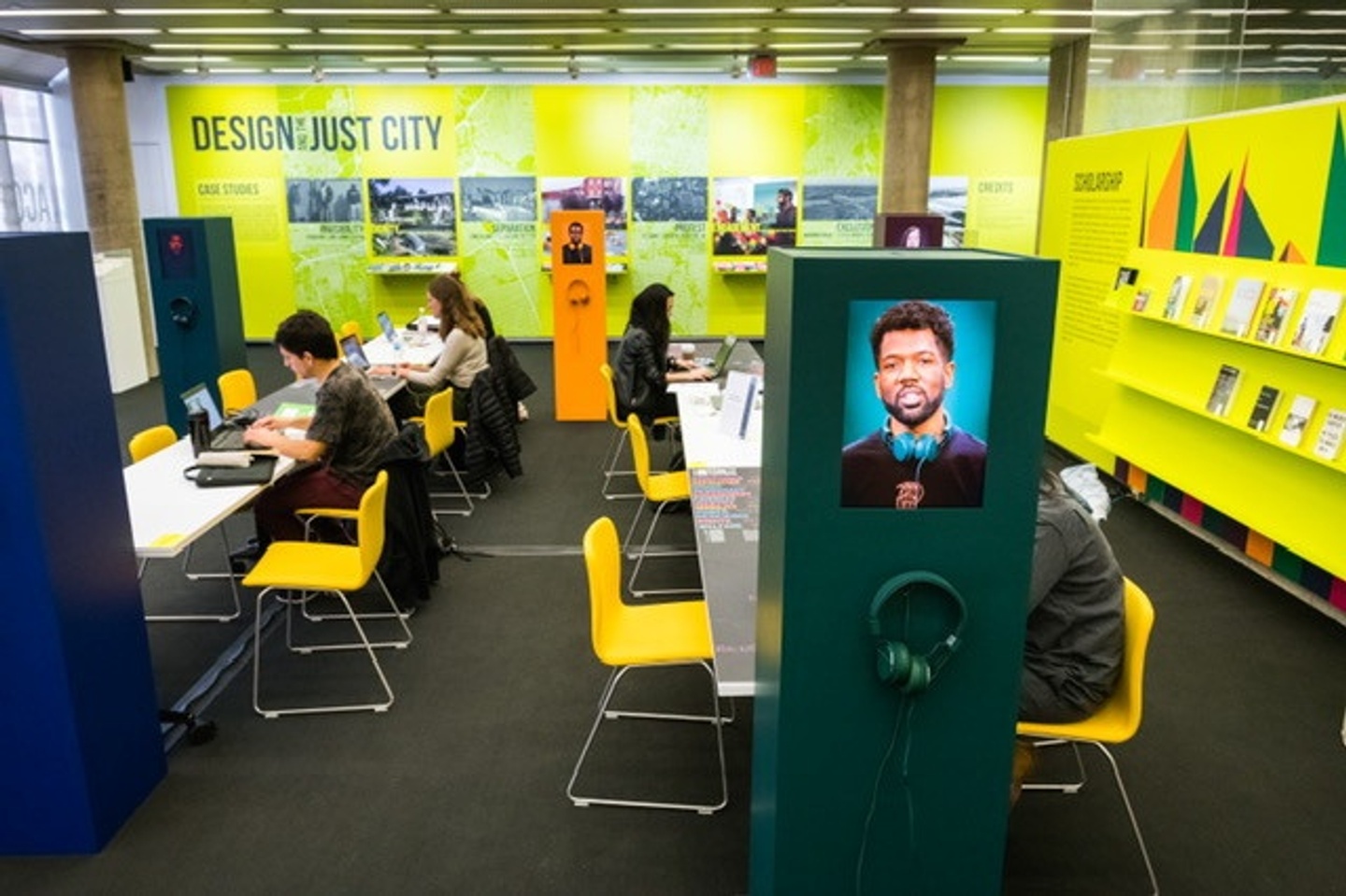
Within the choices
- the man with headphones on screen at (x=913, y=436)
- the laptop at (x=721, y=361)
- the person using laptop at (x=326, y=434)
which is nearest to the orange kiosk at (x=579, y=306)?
the laptop at (x=721, y=361)

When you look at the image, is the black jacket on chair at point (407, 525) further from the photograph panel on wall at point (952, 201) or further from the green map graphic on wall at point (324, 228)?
the photograph panel on wall at point (952, 201)

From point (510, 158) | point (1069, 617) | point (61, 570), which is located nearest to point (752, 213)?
point (510, 158)

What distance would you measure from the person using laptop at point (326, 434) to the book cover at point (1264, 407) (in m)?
4.27

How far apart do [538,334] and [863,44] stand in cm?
526

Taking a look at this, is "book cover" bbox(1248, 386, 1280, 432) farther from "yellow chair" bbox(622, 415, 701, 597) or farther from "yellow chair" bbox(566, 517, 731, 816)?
"yellow chair" bbox(566, 517, 731, 816)

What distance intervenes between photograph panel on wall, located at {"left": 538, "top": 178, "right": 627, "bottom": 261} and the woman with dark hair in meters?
6.03

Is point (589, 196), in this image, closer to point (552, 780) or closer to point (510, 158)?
point (510, 158)

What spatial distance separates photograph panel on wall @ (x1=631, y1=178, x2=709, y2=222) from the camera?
12.2m


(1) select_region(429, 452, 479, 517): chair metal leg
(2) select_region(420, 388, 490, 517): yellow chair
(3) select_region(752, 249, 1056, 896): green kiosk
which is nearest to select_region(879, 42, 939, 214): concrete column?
(1) select_region(429, 452, 479, 517): chair metal leg

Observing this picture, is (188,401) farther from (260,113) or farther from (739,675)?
(260,113)

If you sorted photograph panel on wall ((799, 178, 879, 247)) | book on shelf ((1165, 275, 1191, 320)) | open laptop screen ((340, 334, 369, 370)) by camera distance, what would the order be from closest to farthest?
book on shelf ((1165, 275, 1191, 320)) < open laptop screen ((340, 334, 369, 370)) < photograph panel on wall ((799, 178, 879, 247))

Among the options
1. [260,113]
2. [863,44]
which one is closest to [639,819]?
[863,44]

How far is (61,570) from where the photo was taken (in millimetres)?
2875

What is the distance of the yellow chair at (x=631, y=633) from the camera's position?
3146 millimetres
